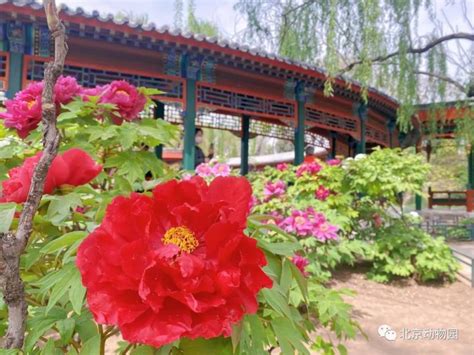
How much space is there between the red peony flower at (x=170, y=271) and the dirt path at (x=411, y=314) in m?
2.70

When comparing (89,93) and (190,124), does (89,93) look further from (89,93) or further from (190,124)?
(190,124)

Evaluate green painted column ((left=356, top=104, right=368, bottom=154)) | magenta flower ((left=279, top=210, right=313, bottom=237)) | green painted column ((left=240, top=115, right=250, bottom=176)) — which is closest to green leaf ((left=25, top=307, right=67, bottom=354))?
magenta flower ((left=279, top=210, right=313, bottom=237))

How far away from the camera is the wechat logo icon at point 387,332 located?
3143 mm

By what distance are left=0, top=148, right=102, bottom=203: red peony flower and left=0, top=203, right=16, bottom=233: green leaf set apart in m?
0.06

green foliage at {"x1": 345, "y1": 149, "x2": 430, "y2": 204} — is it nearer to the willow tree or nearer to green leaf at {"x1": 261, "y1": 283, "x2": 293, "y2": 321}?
the willow tree

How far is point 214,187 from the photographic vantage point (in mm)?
580

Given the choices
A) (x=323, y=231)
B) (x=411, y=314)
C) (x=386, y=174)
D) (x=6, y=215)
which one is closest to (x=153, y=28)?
(x=323, y=231)

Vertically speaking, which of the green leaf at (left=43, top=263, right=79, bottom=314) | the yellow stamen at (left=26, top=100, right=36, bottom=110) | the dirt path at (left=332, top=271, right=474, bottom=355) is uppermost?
the yellow stamen at (left=26, top=100, right=36, bottom=110)

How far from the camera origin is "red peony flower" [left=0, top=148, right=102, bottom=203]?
0.67 m

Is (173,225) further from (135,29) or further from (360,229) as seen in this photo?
(360,229)

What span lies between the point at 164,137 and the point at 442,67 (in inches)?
306

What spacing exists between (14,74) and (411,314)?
16.0 feet

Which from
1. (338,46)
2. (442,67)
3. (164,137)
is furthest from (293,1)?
(164,137)

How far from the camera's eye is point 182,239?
0.52m
